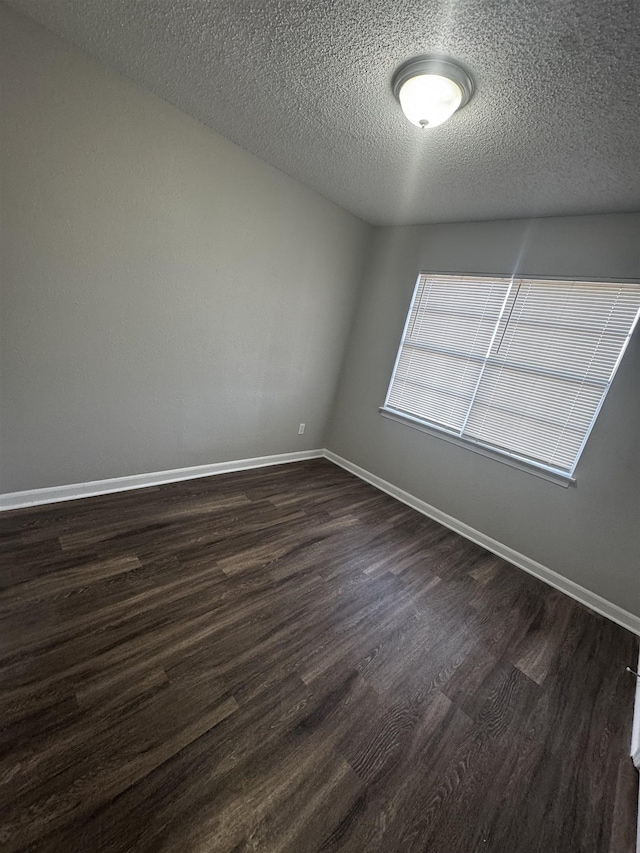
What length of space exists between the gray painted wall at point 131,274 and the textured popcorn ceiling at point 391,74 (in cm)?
26

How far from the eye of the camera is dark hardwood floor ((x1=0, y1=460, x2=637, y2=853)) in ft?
3.49

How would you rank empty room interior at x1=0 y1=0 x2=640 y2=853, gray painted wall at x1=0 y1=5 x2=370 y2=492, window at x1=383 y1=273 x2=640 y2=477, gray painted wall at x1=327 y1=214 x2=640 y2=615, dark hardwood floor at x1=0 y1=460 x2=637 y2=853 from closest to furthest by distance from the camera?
dark hardwood floor at x1=0 y1=460 x2=637 y2=853, empty room interior at x1=0 y1=0 x2=640 y2=853, gray painted wall at x1=0 y1=5 x2=370 y2=492, gray painted wall at x1=327 y1=214 x2=640 y2=615, window at x1=383 y1=273 x2=640 y2=477

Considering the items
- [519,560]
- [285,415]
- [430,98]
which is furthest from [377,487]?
[430,98]

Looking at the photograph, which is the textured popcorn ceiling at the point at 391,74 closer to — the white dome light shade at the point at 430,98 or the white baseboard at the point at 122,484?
the white dome light shade at the point at 430,98

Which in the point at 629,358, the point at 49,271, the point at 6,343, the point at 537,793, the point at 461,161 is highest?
the point at 461,161

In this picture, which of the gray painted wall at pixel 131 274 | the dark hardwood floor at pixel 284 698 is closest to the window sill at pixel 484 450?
the dark hardwood floor at pixel 284 698

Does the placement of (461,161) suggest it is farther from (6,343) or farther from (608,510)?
(6,343)

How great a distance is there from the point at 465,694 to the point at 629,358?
2.35m

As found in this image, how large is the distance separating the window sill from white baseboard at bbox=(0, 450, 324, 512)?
1.36 metres

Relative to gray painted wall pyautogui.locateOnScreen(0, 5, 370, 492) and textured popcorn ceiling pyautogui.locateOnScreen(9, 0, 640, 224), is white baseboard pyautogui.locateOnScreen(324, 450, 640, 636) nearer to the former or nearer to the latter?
gray painted wall pyautogui.locateOnScreen(0, 5, 370, 492)

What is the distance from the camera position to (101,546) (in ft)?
6.56

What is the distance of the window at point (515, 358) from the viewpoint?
2.38m

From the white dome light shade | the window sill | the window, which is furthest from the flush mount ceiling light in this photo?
the window sill

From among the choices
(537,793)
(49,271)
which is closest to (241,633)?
(537,793)
